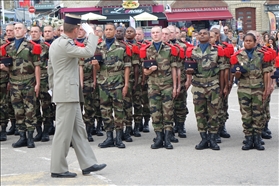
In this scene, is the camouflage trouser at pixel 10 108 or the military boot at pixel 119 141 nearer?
the military boot at pixel 119 141

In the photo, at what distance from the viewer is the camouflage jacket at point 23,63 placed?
1002 cm

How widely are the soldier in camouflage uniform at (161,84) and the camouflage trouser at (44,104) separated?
2.13 meters

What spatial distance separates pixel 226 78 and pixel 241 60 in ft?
1.69

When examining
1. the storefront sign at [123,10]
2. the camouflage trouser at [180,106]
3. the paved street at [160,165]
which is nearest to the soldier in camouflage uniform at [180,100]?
the camouflage trouser at [180,106]

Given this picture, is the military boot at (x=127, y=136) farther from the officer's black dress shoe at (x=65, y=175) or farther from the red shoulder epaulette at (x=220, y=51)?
the officer's black dress shoe at (x=65, y=175)

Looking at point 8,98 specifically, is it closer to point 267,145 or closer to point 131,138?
point 131,138

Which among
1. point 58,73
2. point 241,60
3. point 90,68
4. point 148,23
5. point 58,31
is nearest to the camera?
point 58,73

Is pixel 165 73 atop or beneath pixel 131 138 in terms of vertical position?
atop

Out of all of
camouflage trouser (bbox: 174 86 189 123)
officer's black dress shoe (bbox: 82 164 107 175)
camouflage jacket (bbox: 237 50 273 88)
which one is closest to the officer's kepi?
officer's black dress shoe (bbox: 82 164 107 175)

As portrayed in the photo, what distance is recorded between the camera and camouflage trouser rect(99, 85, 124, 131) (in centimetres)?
973

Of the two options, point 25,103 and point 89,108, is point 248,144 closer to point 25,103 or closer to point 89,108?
point 89,108

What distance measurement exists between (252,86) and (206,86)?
728 mm

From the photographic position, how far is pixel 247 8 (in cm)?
4672

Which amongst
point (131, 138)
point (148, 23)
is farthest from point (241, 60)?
point (148, 23)
